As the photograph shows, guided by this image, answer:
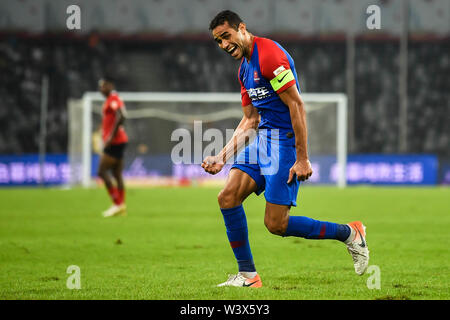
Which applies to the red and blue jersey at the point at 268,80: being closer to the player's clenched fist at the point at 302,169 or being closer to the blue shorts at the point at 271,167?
the blue shorts at the point at 271,167

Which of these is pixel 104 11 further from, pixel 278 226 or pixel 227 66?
pixel 278 226

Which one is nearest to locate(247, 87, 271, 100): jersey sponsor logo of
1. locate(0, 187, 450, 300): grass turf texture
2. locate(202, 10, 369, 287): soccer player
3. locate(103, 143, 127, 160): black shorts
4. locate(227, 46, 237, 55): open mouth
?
locate(202, 10, 369, 287): soccer player

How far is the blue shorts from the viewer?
16.2 ft

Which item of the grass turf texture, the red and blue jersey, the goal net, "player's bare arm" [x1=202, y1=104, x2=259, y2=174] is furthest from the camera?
A: the goal net

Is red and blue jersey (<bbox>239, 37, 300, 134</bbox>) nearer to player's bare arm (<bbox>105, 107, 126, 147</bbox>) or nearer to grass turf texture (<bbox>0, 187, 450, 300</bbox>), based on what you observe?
grass turf texture (<bbox>0, 187, 450, 300</bbox>)

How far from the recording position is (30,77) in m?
30.1

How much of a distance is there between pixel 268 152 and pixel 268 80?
487 millimetres

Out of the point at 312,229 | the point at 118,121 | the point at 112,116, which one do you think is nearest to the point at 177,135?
the point at 112,116

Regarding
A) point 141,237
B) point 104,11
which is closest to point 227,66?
point 104,11

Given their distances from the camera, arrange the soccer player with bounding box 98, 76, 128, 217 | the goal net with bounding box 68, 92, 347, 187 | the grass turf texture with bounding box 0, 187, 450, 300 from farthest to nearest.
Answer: the goal net with bounding box 68, 92, 347, 187
the soccer player with bounding box 98, 76, 128, 217
the grass turf texture with bounding box 0, 187, 450, 300

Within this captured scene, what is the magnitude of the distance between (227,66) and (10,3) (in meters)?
Result: 9.09

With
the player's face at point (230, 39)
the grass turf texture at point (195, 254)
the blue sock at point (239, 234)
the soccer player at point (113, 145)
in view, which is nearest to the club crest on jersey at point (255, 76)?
the player's face at point (230, 39)

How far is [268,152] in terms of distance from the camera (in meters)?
5.05

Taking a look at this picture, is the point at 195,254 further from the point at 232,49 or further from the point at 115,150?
the point at 115,150
